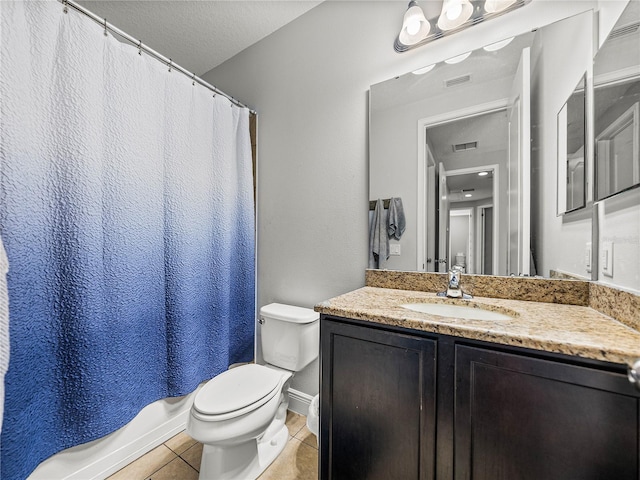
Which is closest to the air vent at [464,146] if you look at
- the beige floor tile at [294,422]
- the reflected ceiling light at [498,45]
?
the reflected ceiling light at [498,45]

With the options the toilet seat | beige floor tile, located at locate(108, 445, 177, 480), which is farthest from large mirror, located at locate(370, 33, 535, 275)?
beige floor tile, located at locate(108, 445, 177, 480)

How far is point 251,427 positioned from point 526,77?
1.89m

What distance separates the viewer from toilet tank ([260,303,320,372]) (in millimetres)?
1549

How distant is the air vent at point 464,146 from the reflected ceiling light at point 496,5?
536mm

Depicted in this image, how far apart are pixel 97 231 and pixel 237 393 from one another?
930mm

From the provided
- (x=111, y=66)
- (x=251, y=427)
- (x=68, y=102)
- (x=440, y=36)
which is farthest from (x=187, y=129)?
(x=251, y=427)

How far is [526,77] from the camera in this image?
115cm

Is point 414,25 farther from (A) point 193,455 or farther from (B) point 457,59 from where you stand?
(A) point 193,455

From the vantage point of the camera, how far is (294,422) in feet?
5.59

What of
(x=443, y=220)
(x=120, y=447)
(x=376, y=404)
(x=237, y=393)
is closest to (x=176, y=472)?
(x=120, y=447)

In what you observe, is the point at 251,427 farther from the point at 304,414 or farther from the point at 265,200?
the point at 265,200

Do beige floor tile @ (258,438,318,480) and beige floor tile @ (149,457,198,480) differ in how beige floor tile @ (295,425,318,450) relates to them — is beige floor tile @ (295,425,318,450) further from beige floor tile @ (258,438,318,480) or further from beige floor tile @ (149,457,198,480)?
beige floor tile @ (149,457,198,480)

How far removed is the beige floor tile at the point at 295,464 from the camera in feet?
4.29

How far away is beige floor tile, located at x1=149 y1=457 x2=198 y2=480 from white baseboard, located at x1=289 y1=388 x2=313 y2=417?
0.63 meters
